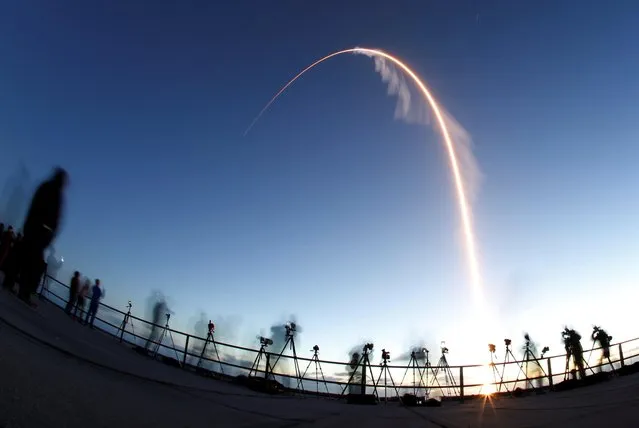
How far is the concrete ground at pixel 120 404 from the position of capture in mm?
3352

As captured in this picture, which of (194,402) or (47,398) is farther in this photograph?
(194,402)

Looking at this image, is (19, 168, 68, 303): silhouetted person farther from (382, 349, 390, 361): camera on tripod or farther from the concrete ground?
(382, 349, 390, 361): camera on tripod

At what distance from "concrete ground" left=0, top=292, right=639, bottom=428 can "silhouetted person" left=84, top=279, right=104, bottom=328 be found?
904 cm

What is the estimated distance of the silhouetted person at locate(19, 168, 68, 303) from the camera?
251 inches

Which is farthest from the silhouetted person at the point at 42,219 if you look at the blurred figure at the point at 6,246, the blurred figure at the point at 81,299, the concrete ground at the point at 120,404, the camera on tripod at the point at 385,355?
the camera on tripod at the point at 385,355

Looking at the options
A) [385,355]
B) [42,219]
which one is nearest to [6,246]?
[42,219]

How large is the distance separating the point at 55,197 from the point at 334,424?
239 inches

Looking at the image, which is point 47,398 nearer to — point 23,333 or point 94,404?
point 94,404

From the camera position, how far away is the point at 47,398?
339 centimetres

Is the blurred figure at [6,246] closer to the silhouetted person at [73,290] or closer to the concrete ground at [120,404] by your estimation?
the concrete ground at [120,404]

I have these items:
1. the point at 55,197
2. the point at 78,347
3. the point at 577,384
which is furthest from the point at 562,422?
the point at 577,384

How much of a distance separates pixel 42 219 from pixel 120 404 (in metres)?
4.00

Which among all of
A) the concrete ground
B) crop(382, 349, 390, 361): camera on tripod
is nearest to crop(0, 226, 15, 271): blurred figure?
the concrete ground

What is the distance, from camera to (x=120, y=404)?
4117 mm
